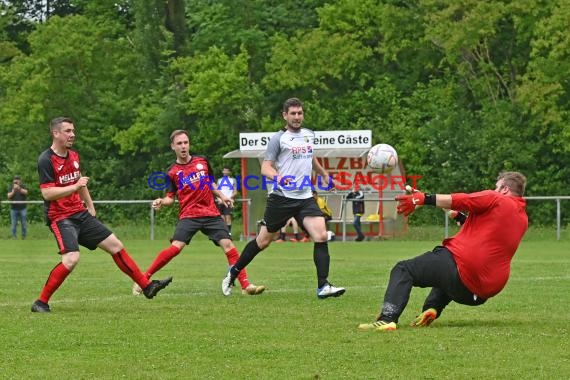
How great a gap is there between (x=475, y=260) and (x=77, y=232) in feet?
13.3

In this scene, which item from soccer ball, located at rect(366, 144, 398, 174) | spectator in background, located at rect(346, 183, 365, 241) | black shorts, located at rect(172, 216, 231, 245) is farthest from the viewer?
spectator in background, located at rect(346, 183, 365, 241)

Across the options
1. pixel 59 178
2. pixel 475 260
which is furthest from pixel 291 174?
pixel 475 260

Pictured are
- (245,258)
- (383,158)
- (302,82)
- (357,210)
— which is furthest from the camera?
(302,82)

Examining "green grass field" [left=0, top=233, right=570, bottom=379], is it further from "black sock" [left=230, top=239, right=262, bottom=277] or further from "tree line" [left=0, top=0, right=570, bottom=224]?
"tree line" [left=0, top=0, right=570, bottom=224]

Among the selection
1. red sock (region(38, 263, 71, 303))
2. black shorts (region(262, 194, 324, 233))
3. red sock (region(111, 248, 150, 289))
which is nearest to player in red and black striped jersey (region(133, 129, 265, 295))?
black shorts (region(262, 194, 324, 233))

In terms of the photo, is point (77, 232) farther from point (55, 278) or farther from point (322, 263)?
point (322, 263)

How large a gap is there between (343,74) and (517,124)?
685 cm

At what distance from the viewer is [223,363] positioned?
8.22m

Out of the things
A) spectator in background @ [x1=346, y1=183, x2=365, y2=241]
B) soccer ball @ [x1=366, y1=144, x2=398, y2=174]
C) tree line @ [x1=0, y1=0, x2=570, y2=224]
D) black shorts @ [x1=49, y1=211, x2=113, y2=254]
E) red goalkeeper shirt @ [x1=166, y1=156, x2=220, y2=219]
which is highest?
tree line @ [x1=0, y1=0, x2=570, y2=224]

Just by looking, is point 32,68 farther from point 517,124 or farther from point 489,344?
point 489,344

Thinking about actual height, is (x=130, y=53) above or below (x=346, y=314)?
above

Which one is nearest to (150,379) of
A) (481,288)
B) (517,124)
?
(481,288)

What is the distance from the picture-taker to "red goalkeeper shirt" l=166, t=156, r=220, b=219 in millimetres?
14398

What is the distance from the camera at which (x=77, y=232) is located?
12.2m
